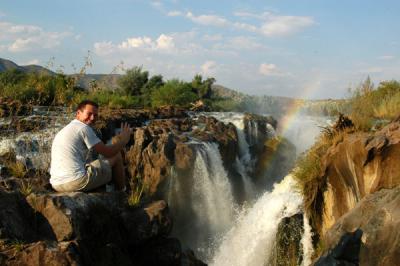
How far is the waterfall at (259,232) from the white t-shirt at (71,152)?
5.43 meters

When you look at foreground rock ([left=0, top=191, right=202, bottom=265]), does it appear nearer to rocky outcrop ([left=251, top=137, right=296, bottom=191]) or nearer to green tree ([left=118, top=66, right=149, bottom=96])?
rocky outcrop ([left=251, top=137, right=296, bottom=191])

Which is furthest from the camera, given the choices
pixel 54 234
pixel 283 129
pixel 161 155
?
pixel 283 129

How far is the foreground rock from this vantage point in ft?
16.8

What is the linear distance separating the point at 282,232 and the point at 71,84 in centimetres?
526

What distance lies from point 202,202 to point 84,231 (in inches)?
363

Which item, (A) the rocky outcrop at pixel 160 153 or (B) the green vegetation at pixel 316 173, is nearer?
(B) the green vegetation at pixel 316 173

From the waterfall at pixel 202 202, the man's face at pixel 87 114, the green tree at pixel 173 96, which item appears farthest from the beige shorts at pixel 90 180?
the green tree at pixel 173 96

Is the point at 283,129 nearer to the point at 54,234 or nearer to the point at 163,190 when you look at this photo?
the point at 163,190

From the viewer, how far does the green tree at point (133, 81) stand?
33875 mm

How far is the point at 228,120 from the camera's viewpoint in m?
20.9

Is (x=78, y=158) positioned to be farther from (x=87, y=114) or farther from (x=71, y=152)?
(x=87, y=114)

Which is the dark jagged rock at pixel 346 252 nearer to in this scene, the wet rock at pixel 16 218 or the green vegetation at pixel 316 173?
the green vegetation at pixel 316 173

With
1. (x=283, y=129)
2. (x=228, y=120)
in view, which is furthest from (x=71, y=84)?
(x=283, y=129)

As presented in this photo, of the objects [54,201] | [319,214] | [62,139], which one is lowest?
[319,214]
